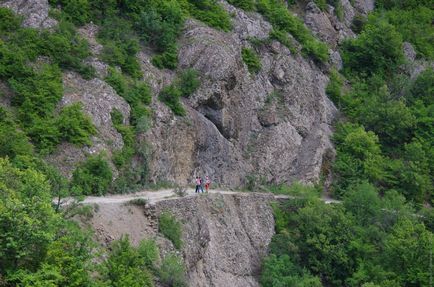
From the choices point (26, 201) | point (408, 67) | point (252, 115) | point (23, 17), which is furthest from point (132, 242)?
point (408, 67)

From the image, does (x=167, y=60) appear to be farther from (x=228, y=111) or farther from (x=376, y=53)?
(x=376, y=53)

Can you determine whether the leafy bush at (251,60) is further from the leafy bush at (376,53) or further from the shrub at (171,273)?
the shrub at (171,273)

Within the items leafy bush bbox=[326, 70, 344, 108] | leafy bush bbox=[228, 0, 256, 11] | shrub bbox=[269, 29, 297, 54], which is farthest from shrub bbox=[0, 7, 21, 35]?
leafy bush bbox=[326, 70, 344, 108]

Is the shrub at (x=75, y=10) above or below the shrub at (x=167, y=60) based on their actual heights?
above

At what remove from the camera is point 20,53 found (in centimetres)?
3077

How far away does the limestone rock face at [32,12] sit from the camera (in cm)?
3366

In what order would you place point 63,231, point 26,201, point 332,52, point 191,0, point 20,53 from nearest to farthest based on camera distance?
1. point 26,201
2. point 63,231
3. point 20,53
4. point 191,0
5. point 332,52

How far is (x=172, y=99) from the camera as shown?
3597 cm

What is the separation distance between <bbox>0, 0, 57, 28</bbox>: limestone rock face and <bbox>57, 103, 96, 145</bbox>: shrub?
21.5 ft

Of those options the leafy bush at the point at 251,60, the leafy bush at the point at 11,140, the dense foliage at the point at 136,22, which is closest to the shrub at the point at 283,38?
the leafy bush at the point at 251,60

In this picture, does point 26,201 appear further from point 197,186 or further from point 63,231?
point 197,186

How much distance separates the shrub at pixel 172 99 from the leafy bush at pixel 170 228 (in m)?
9.76

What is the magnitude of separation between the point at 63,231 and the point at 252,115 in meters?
23.4

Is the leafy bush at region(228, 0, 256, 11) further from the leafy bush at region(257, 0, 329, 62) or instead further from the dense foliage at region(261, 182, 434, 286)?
the dense foliage at region(261, 182, 434, 286)
